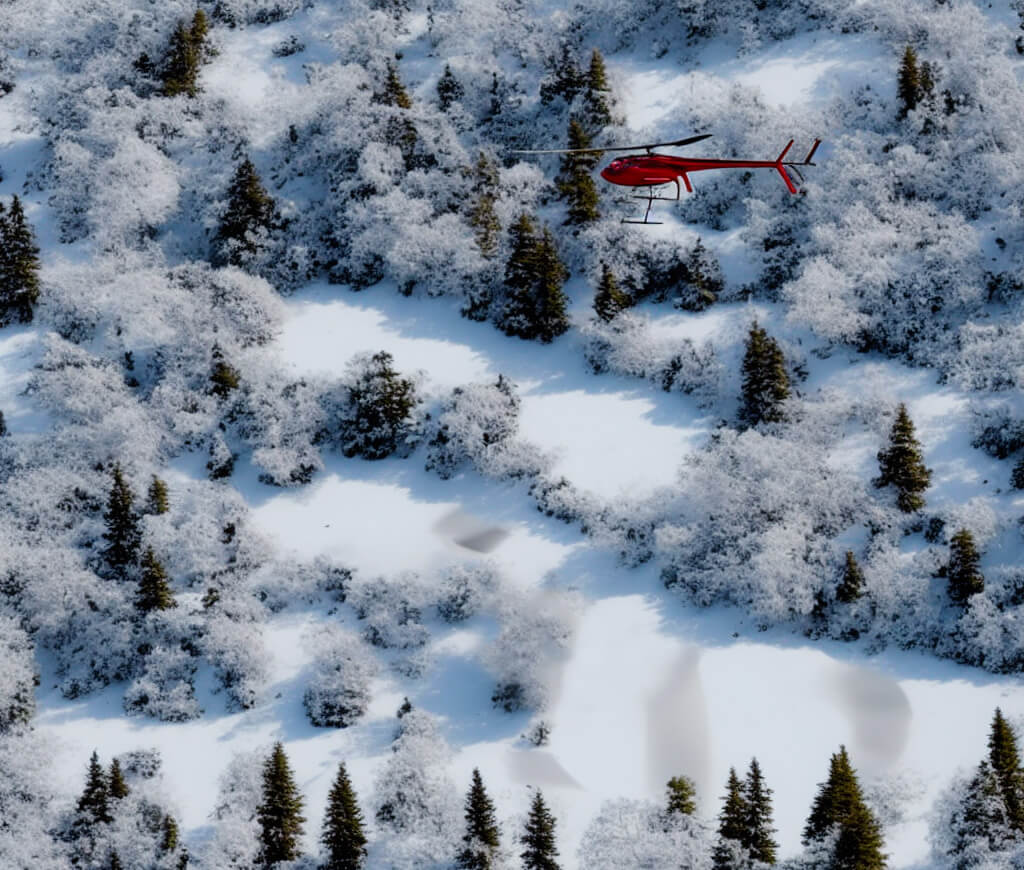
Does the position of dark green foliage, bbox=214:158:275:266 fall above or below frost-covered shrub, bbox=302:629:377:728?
above

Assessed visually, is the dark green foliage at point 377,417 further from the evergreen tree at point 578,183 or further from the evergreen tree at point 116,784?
the evergreen tree at point 116,784

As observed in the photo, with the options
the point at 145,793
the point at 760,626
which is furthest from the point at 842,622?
the point at 145,793

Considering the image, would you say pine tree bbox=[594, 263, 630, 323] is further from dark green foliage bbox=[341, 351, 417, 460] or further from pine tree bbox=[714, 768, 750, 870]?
pine tree bbox=[714, 768, 750, 870]

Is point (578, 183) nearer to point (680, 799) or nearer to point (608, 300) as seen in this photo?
point (608, 300)

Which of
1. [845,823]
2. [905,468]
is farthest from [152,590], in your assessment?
[905,468]

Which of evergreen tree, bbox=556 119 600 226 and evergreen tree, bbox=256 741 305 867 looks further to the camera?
evergreen tree, bbox=556 119 600 226

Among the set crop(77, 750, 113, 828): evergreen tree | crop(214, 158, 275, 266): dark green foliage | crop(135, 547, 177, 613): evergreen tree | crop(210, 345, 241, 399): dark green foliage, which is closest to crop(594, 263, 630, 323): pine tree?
crop(210, 345, 241, 399): dark green foliage
